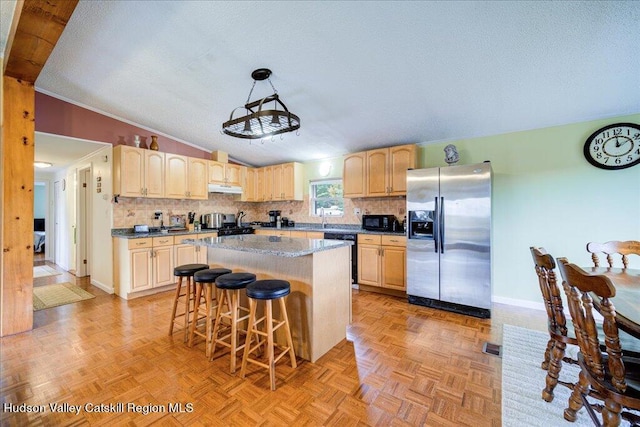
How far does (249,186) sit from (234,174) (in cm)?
42

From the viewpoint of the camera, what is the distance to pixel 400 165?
4059 mm

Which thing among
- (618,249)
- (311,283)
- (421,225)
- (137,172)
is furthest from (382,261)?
(137,172)

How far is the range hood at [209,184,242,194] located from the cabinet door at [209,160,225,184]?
3.1 inches

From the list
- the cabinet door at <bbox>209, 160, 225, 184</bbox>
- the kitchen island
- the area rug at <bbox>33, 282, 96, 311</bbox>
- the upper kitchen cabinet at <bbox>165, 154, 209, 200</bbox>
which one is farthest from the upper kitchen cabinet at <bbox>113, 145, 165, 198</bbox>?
the kitchen island

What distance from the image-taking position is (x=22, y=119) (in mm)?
2783

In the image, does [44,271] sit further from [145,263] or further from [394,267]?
[394,267]

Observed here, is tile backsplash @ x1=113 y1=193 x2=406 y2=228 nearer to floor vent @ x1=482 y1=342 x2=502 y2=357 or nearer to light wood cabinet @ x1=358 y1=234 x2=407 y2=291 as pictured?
→ light wood cabinet @ x1=358 y1=234 x2=407 y2=291

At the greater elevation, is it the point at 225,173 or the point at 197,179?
the point at 225,173

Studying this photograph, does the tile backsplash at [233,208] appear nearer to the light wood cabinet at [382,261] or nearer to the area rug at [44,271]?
the light wood cabinet at [382,261]

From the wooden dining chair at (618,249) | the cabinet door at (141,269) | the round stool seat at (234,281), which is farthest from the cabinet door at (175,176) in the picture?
the wooden dining chair at (618,249)

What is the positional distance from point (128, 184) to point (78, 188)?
82.2 inches

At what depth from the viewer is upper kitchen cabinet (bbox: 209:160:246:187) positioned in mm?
5086

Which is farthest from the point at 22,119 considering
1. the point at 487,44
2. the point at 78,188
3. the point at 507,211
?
the point at 507,211

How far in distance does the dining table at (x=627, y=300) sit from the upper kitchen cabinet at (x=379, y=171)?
2.35 m
